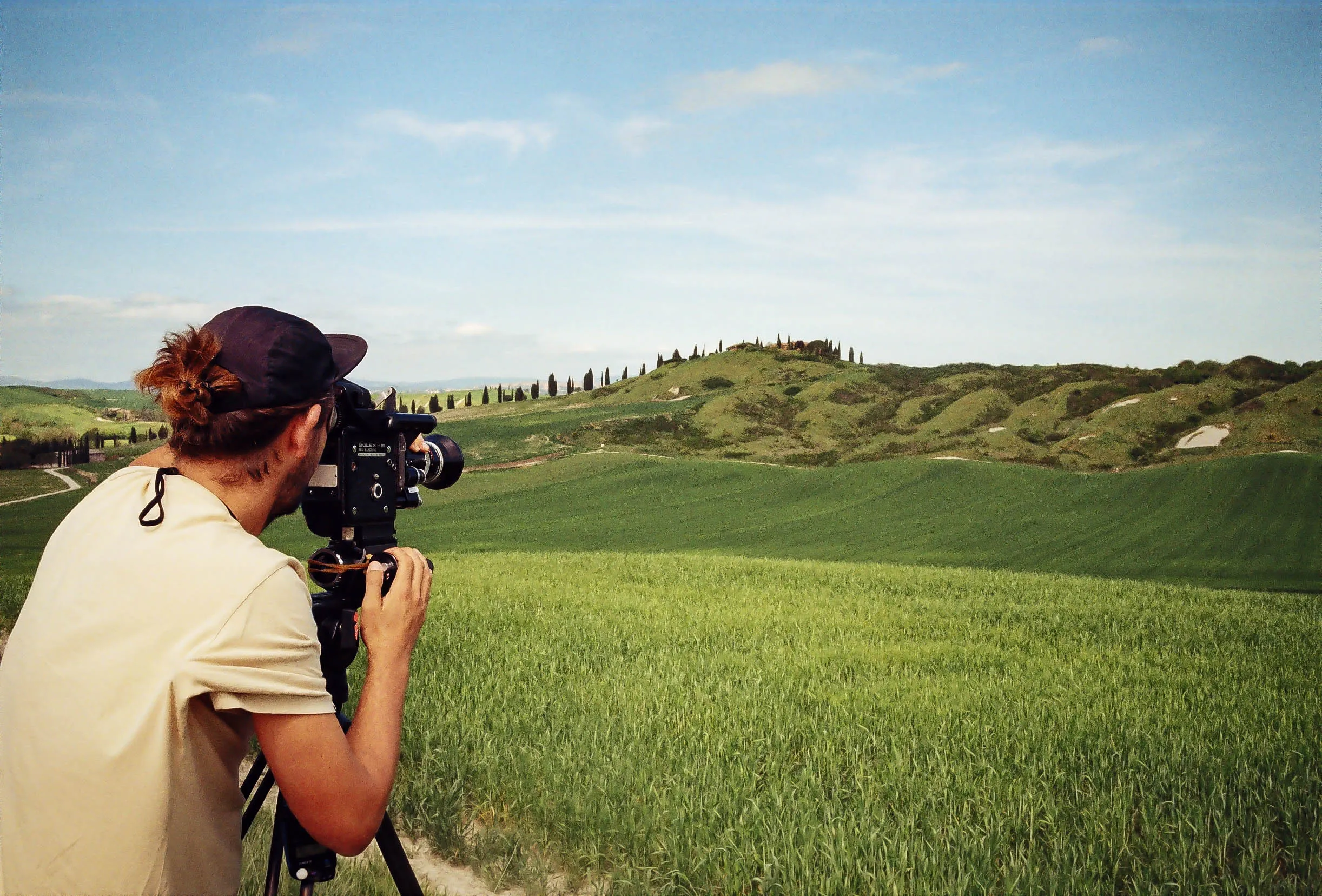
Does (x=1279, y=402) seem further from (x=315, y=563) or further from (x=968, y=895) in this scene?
(x=315, y=563)

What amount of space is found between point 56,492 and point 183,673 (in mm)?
32118

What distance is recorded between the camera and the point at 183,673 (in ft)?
5.19

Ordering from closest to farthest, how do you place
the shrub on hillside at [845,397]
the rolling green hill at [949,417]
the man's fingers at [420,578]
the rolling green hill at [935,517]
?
the man's fingers at [420,578], the rolling green hill at [935,517], the rolling green hill at [949,417], the shrub on hillside at [845,397]

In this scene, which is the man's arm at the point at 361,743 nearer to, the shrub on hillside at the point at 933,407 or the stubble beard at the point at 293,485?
the stubble beard at the point at 293,485

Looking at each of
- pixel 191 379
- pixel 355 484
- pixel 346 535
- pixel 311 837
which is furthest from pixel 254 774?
pixel 191 379

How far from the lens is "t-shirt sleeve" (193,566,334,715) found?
1571 millimetres

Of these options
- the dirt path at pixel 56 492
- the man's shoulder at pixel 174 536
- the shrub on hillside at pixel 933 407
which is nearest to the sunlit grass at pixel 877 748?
the man's shoulder at pixel 174 536

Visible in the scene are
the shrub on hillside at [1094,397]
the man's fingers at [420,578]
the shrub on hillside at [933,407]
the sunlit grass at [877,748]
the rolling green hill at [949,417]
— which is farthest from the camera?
the shrub on hillside at [933,407]

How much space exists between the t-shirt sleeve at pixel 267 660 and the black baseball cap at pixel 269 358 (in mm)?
387

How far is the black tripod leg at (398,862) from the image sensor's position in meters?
2.44

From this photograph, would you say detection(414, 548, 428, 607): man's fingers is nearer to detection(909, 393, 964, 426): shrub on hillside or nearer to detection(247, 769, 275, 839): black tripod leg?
detection(247, 769, 275, 839): black tripod leg

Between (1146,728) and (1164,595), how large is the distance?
7.14 m

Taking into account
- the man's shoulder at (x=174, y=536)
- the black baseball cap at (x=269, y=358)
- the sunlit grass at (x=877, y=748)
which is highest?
the black baseball cap at (x=269, y=358)

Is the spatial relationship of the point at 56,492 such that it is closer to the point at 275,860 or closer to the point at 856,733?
the point at 856,733
